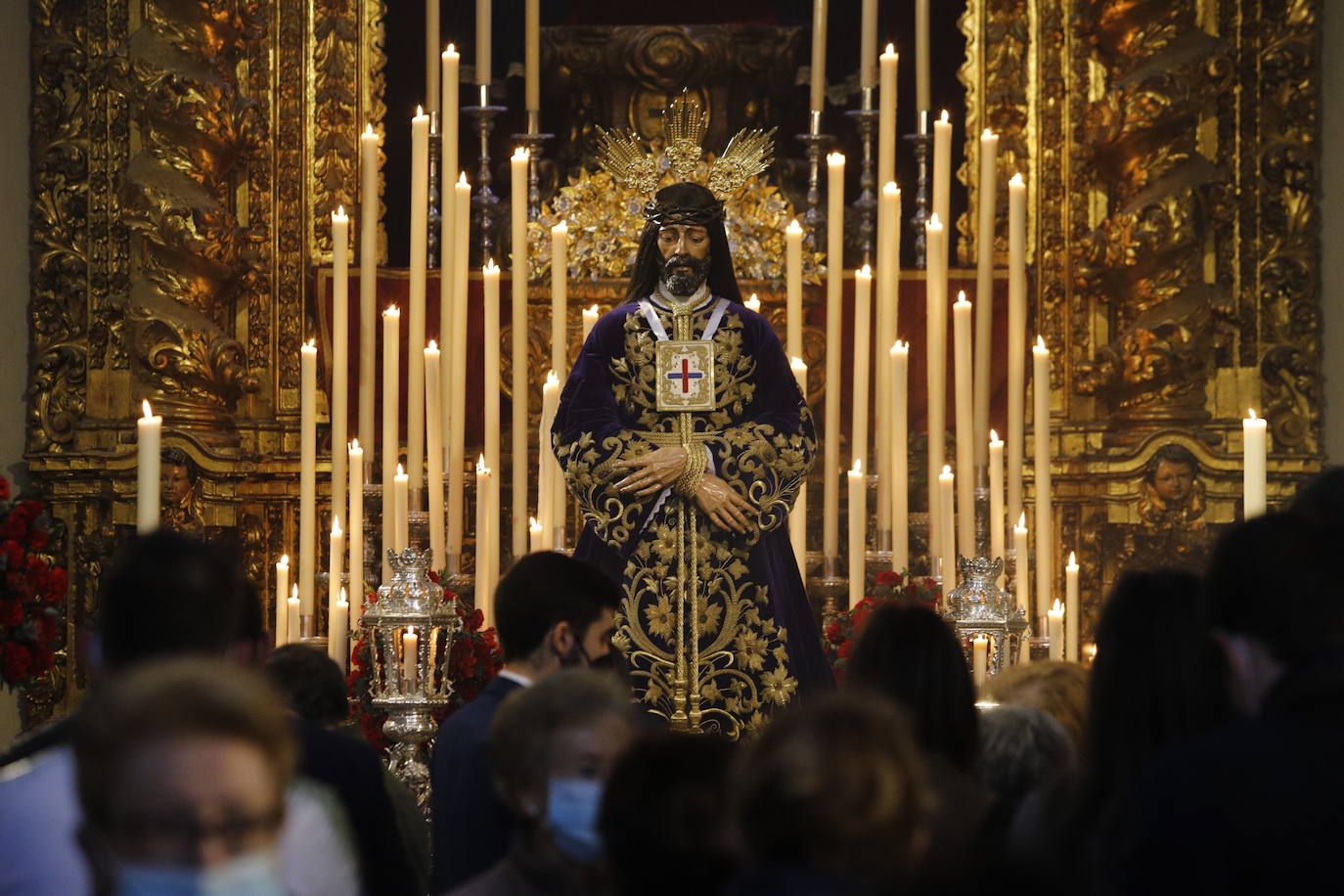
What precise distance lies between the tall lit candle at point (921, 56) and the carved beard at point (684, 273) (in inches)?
85.3

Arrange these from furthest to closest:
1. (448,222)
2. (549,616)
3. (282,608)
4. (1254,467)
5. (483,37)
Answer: (483,37) < (448,222) < (282,608) < (1254,467) < (549,616)

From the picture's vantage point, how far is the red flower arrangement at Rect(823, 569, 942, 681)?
5.87 metres

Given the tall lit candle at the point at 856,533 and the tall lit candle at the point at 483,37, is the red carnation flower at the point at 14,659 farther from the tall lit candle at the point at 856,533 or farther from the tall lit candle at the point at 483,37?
the tall lit candle at the point at 483,37

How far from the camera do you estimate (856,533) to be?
609cm

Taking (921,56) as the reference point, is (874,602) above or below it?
below

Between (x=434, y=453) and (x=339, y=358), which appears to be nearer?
(x=434, y=453)

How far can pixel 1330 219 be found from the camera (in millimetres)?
7645

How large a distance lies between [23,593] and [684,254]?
2001 mm

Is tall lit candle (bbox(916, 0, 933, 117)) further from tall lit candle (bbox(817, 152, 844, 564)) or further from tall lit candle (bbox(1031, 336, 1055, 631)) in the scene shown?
tall lit candle (bbox(1031, 336, 1055, 631))

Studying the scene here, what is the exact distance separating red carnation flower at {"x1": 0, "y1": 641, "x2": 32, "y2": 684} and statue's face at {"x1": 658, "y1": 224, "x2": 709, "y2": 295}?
6.61 ft

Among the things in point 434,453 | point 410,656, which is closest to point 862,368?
point 434,453

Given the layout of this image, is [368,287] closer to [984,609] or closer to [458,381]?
[458,381]

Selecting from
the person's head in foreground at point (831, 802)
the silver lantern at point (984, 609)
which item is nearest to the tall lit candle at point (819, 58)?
the silver lantern at point (984, 609)

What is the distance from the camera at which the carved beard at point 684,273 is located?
5.92 metres
